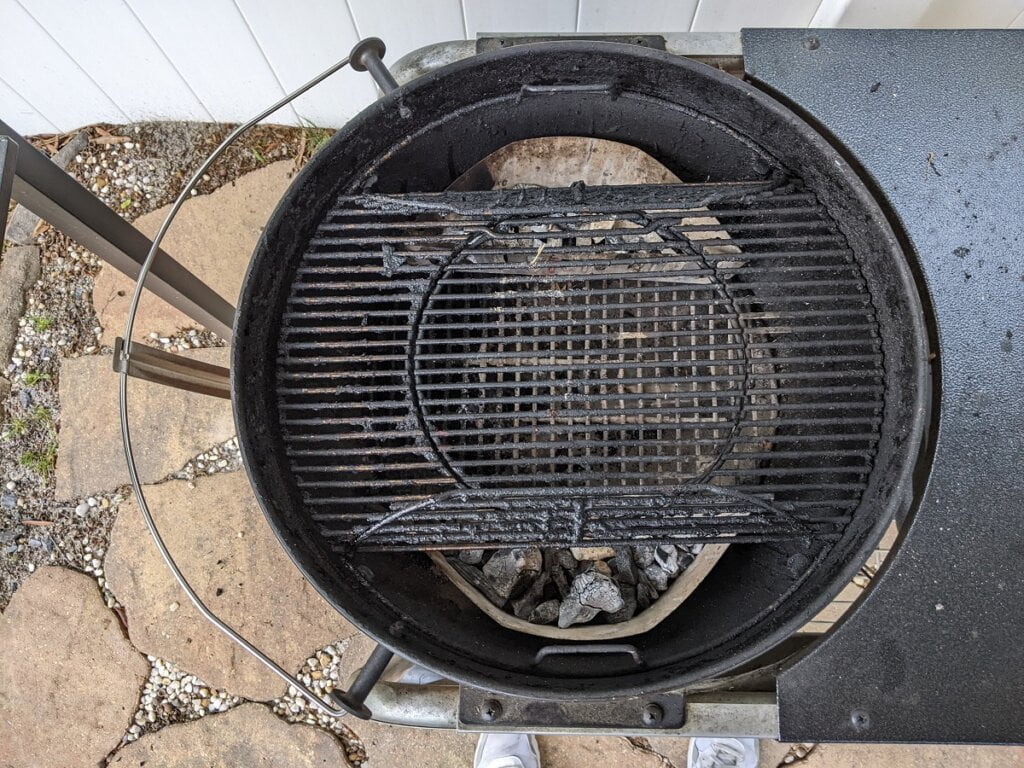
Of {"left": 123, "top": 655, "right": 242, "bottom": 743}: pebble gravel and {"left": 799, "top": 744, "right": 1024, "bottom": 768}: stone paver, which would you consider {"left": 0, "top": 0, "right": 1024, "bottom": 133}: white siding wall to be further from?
{"left": 799, "top": 744, "right": 1024, "bottom": 768}: stone paver

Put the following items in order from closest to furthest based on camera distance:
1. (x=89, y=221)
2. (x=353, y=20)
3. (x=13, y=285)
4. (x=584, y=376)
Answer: (x=89, y=221) < (x=584, y=376) < (x=353, y=20) < (x=13, y=285)

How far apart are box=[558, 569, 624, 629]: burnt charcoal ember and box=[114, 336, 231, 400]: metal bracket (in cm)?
81

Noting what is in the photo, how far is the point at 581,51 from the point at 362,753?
1.60 meters

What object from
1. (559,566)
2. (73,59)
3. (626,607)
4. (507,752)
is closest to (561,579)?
(559,566)

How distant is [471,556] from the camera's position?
4.14 ft

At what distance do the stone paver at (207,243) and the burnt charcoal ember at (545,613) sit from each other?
3.66 feet

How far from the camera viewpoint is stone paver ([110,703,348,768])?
164cm

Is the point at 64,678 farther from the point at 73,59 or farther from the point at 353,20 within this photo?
the point at 353,20

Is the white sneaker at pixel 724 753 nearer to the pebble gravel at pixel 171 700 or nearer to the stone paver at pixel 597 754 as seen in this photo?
the stone paver at pixel 597 754

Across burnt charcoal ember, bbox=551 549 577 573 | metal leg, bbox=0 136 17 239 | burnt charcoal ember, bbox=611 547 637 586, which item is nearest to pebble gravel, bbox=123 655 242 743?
burnt charcoal ember, bbox=551 549 577 573

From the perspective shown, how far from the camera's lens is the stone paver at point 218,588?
1.66 meters

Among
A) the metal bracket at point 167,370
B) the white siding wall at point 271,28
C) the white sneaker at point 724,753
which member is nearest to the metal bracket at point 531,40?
the white siding wall at point 271,28

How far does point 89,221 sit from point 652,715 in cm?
114

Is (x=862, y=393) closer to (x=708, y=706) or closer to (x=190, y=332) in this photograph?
(x=708, y=706)
